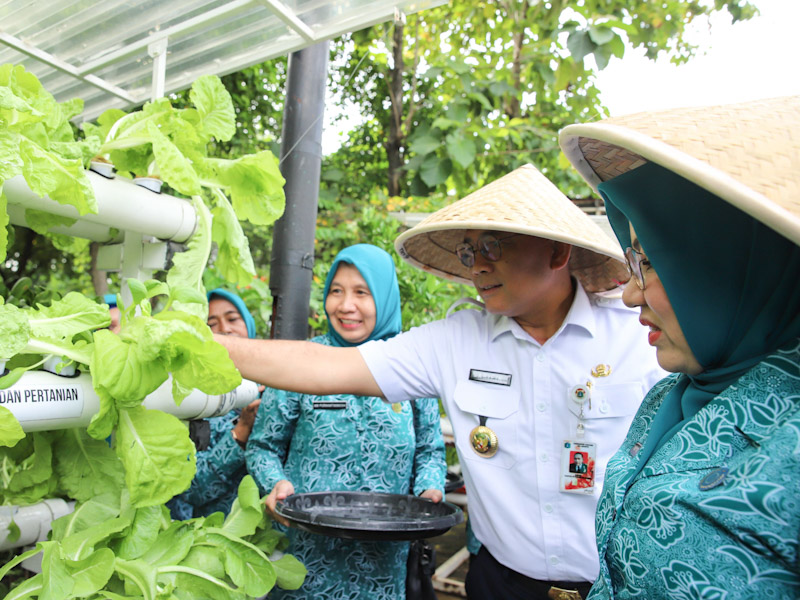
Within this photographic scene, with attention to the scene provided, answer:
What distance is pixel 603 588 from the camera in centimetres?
98

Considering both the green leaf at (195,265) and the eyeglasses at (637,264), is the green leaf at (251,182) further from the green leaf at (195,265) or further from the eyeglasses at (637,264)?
the eyeglasses at (637,264)

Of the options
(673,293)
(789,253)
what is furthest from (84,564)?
(789,253)

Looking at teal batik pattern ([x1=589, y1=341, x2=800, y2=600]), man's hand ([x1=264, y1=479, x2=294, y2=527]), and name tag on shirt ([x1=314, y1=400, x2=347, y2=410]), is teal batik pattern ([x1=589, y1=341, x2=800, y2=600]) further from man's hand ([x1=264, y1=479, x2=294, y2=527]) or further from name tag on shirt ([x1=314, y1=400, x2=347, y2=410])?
name tag on shirt ([x1=314, y1=400, x2=347, y2=410])

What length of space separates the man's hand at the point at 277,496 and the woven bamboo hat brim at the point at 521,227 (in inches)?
30.5

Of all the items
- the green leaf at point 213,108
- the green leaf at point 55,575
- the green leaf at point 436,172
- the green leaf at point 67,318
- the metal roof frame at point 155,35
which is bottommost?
the green leaf at point 55,575

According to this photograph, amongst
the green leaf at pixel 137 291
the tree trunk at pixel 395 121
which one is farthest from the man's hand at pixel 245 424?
the tree trunk at pixel 395 121

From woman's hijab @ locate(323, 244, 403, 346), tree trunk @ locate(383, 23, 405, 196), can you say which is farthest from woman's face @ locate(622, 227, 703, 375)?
tree trunk @ locate(383, 23, 405, 196)

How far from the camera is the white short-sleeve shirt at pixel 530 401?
1564mm

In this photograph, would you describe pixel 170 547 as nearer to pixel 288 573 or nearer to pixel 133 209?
pixel 288 573

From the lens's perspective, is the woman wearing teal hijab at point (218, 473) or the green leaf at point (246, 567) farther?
the woman wearing teal hijab at point (218, 473)

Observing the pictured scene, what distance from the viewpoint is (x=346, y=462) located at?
2.08 m

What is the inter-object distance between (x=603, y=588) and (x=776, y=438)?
15.3 inches

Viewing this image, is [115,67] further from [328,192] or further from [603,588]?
[328,192]

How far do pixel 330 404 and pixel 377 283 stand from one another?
0.48 meters
